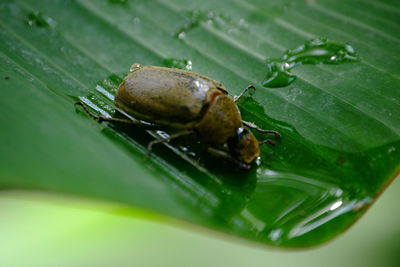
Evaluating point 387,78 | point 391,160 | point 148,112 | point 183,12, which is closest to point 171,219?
point 148,112

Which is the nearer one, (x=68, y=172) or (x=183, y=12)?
(x=68, y=172)

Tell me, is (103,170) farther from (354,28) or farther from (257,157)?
(354,28)

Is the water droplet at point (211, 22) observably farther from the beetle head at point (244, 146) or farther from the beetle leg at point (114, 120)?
the beetle head at point (244, 146)

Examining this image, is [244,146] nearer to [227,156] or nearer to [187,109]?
[227,156]

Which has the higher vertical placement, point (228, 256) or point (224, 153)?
point (224, 153)

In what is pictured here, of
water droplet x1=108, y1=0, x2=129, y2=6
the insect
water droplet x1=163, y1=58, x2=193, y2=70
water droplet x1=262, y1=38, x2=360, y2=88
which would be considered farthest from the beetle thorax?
water droplet x1=108, y1=0, x2=129, y2=6

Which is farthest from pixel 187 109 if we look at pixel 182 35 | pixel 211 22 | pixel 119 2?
pixel 119 2
